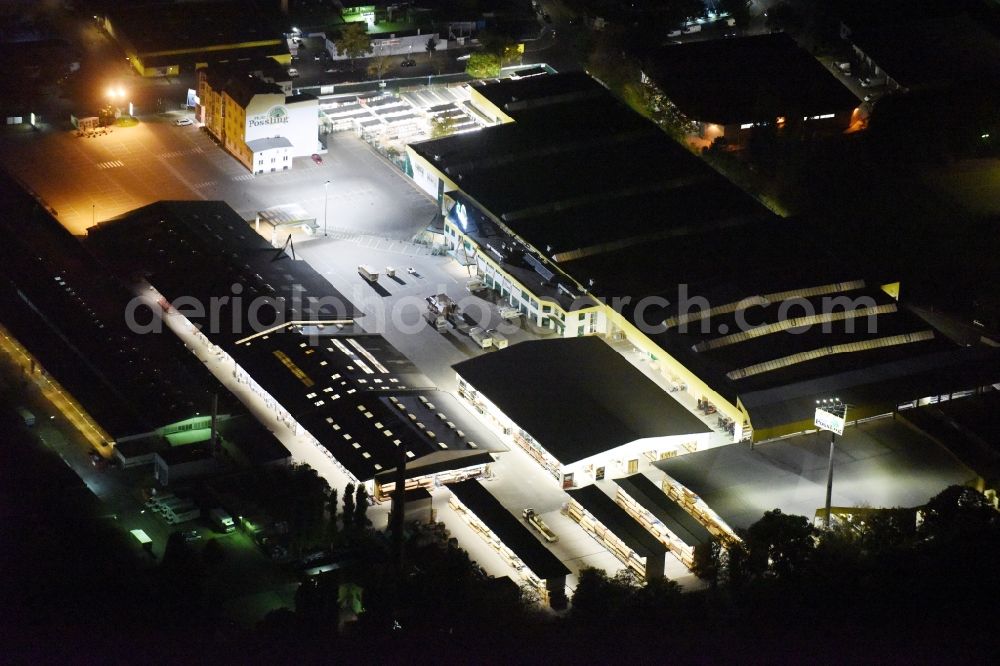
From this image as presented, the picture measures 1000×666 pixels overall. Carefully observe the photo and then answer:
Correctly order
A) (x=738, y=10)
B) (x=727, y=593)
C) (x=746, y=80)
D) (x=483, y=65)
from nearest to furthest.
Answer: (x=727, y=593), (x=746, y=80), (x=483, y=65), (x=738, y=10)

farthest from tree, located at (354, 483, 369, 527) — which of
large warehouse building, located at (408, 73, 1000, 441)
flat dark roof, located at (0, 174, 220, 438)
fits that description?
large warehouse building, located at (408, 73, 1000, 441)

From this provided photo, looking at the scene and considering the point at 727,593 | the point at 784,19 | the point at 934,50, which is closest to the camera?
the point at 727,593

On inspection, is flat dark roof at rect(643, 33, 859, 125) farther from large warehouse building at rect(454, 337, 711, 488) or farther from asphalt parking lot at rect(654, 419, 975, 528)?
asphalt parking lot at rect(654, 419, 975, 528)

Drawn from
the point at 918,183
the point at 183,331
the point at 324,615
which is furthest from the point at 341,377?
the point at 918,183

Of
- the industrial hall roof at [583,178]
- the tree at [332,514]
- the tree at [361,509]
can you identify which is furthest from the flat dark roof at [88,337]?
the industrial hall roof at [583,178]

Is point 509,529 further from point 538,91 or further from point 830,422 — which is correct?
point 538,91

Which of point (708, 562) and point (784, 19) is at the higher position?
point (784, 19)

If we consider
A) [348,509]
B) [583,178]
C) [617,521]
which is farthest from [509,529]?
[583,178]

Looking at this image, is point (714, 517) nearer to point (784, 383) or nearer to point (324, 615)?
point (784, 383)
